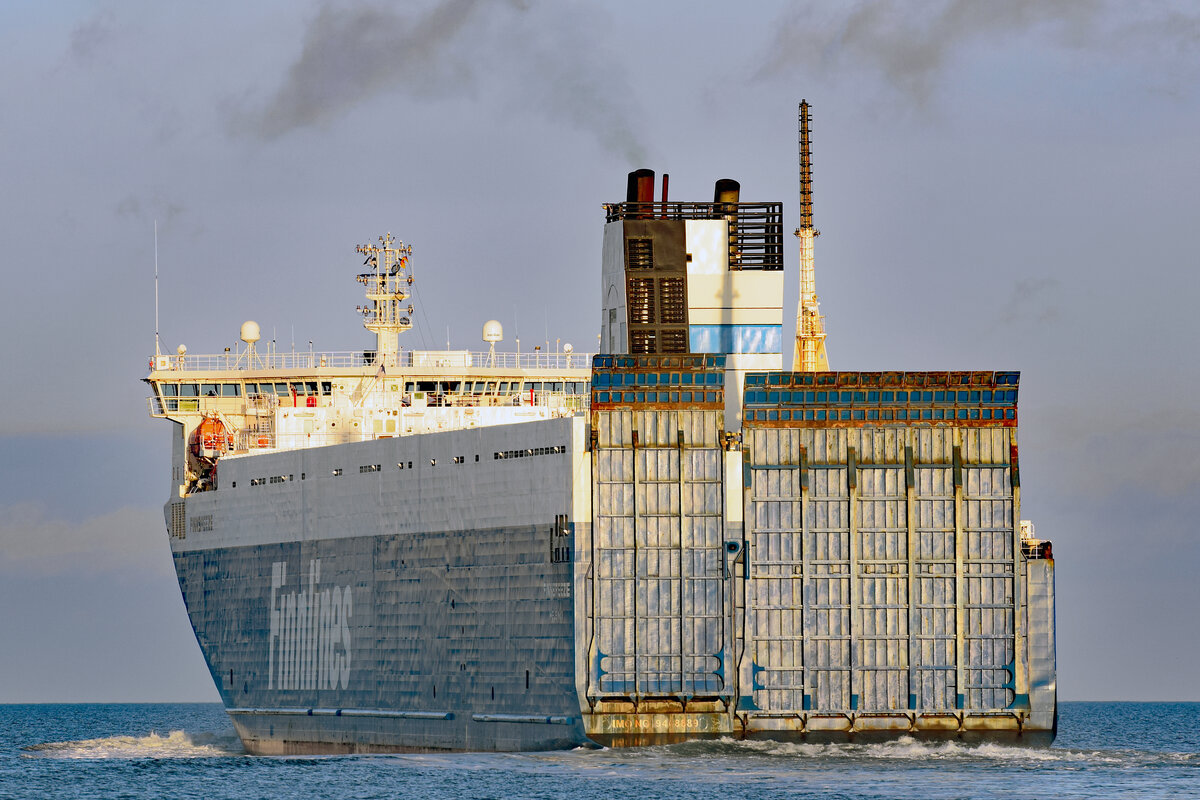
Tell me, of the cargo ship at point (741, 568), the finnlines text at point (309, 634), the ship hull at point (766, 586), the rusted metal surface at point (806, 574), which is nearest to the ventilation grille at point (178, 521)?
the finnlines text at point (309, 634)

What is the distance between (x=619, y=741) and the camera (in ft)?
189

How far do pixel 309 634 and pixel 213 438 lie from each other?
10.8m

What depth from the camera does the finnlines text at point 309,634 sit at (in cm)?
7194

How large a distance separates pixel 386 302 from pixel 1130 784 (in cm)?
3812

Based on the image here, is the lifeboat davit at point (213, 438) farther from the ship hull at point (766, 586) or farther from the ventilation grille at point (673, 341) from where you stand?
the ship hull at point (766, 586)

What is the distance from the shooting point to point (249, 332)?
269 ft

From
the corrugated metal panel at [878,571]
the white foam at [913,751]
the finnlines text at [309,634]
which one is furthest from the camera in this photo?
the finnlines text at [309,634]

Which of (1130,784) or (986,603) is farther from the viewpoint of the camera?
(986,603)

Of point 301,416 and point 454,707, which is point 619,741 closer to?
point 454,707

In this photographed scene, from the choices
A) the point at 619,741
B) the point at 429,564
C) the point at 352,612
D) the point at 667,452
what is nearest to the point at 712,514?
the point at 667,452

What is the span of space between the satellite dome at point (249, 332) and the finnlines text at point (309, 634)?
9.60 metres

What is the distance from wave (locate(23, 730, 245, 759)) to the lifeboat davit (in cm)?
1144

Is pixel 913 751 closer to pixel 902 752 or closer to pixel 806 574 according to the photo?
pixel 902 752

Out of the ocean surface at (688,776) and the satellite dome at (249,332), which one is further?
the satellite dome at (249,332)
